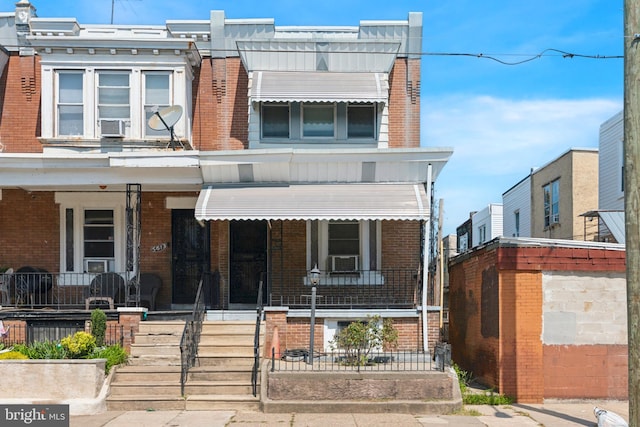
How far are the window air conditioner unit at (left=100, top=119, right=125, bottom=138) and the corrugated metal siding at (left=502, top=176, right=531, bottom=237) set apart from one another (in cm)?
2030

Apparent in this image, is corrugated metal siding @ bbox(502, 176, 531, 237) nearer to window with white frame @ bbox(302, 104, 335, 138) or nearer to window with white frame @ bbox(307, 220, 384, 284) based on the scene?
window with white frame @ bbox(302, 104, 335, 138)

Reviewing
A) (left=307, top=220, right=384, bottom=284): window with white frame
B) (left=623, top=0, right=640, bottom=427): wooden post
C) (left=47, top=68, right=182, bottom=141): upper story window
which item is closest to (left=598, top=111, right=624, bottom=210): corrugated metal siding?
(left=307, top=220, right=384, bottom=284): window with white frame

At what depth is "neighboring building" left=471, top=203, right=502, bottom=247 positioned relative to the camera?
3772 centimetres

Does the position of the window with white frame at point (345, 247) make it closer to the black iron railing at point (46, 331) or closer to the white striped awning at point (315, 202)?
the white striped awning at point (315, 202)

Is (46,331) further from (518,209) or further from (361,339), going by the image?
(518,209)

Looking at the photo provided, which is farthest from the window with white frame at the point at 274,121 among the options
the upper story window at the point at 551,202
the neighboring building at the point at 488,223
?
the neighboring building at the point at 488,223

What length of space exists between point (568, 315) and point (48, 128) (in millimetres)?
12114

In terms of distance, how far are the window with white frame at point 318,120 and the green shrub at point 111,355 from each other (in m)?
6.82

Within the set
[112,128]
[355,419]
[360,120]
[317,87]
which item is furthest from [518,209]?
→ [355,419]

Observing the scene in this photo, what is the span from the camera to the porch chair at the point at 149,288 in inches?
620

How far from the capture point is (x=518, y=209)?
33.2 m

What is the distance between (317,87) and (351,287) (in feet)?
15.5

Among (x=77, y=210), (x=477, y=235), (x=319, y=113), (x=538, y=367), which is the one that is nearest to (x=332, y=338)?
(x=538, y=367)

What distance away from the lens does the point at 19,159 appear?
46.6 ft
